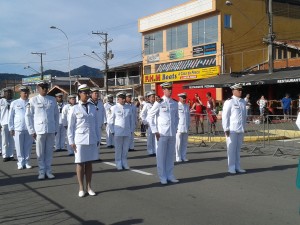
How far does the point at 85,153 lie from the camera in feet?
25.2

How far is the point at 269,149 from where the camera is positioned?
47.5 ft

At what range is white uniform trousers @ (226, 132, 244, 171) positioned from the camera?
9.88 metres

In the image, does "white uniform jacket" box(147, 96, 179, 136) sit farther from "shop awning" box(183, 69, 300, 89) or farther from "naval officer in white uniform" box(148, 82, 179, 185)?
"shop awning" box(183, 69, 300, 89)

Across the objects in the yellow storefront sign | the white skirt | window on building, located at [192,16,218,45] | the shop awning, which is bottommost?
the white skirt

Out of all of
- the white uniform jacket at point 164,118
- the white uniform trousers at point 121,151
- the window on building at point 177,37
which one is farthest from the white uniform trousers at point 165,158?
the window on building at point 177,37

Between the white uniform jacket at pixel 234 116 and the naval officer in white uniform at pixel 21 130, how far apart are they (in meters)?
5.32

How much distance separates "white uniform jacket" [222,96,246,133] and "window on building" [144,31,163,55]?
121 feet

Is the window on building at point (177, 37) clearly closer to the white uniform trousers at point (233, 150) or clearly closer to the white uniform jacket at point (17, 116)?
the white uniform jacket at point (17, 116)

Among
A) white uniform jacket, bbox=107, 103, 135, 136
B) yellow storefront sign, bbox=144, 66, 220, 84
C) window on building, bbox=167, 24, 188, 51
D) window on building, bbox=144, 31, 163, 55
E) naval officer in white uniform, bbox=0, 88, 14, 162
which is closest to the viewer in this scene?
white uniform jacket, bbox=107, 103, 135, 136

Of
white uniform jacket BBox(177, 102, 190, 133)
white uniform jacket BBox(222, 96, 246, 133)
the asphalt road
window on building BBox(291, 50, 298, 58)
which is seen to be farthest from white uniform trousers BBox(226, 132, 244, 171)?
window on building BBox(291, 50, 298, 58)

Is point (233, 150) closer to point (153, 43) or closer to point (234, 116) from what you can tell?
point (234, 116)

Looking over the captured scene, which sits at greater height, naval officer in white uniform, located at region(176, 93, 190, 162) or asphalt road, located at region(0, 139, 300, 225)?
naval officer in white uniform, located at region(176, 93, 190, 162)

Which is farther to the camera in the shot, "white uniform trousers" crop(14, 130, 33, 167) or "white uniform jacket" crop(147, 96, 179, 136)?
"white uniform trousers" crop(14, 130, 33, 167)

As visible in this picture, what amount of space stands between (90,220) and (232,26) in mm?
35362
